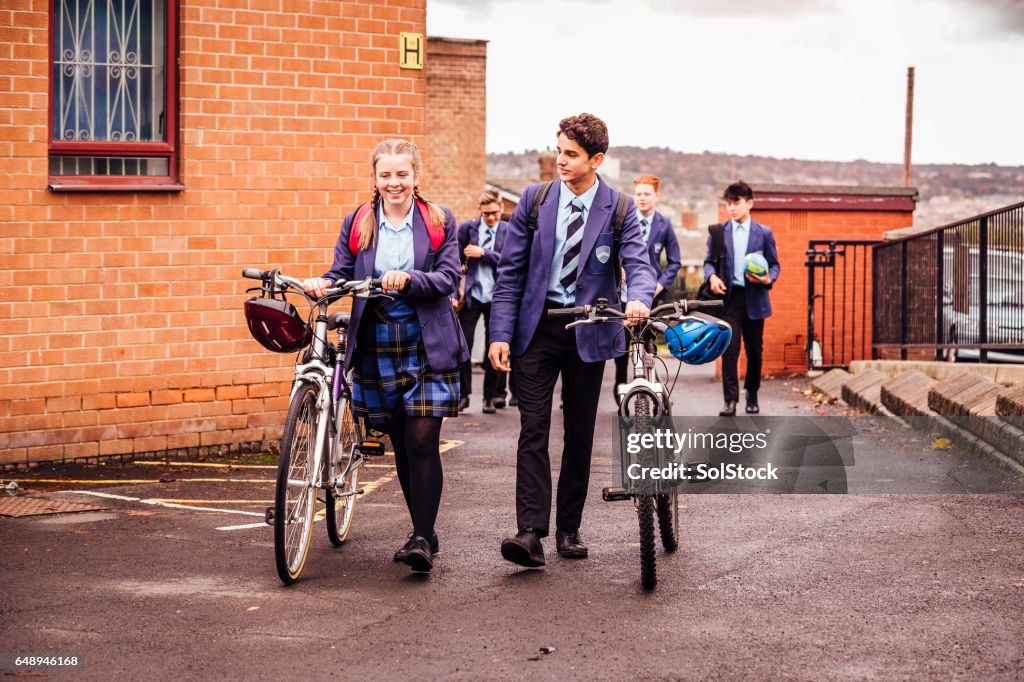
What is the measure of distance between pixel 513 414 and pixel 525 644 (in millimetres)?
7959

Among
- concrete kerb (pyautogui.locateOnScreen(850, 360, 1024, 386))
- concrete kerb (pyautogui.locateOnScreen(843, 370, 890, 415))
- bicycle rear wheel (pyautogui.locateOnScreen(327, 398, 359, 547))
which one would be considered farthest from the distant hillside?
bicycle rear wheel (pyautogui.locateOnScreen(327, 398, 359, 547))

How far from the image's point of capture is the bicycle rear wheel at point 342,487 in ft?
20.0

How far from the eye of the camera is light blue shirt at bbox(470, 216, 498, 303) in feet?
41.2

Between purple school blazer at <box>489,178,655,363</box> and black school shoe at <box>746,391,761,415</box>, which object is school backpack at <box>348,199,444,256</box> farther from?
black school shoe at <box>746,391,761,415</box>

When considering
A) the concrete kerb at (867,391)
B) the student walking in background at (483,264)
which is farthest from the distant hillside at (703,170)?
the student walking in background at (483,264)

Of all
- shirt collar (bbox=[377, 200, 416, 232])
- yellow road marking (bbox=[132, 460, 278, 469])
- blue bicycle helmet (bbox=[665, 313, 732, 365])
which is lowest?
yellow road marking (bbox=[132, 460, 278, 469])

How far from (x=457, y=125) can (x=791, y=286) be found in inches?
690

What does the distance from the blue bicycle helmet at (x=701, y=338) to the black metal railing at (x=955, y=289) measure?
612 cm

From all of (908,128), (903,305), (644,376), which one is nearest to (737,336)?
(903,305)

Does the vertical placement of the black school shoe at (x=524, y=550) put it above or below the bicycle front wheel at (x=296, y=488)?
below

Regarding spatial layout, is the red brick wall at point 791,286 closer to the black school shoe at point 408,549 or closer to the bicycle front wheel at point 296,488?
the black school shoe at point 408,549

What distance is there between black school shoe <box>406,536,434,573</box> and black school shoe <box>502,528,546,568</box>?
333 mm

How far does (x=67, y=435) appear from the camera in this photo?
29.0 ft

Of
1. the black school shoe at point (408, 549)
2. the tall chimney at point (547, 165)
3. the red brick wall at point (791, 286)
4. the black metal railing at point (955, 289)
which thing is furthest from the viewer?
the tall chimney at point (547, 165)
